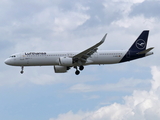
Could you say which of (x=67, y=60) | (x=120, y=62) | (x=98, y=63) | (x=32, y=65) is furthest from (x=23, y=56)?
(x=120, y=62)

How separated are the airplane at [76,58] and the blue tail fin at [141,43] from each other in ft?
2.13

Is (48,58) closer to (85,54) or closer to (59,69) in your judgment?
(59,69)

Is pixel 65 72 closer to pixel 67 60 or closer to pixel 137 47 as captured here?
pixel 67 60

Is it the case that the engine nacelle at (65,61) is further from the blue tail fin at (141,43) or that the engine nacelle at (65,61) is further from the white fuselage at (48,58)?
the blue tail fin at (141,43)

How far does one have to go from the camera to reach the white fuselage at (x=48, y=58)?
6400cm

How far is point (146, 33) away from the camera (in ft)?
231

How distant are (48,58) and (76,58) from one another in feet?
16.2

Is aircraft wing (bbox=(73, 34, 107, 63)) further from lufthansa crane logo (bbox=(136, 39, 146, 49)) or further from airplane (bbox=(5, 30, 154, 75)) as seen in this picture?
lufthansa crane logo (bbox=(136, 39, 146, 49))

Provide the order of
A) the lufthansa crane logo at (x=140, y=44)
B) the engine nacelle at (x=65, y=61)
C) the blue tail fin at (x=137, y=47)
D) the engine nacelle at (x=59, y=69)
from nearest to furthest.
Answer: the engine nacelle at (x=65, y=61)
the blue tail fin at (x=137, y=47)
the engine nacelle at (x=59, y=69)
the lufthansa crane logo at (x=140, y=44)

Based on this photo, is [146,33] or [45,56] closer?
[45,56]

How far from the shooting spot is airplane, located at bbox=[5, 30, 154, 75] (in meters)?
63.1

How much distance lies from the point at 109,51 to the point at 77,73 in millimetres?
6972

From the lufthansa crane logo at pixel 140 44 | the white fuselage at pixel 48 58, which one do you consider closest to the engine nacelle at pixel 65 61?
the white fuselage at pixel 48 58

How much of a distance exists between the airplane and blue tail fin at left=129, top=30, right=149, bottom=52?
2.13ft
